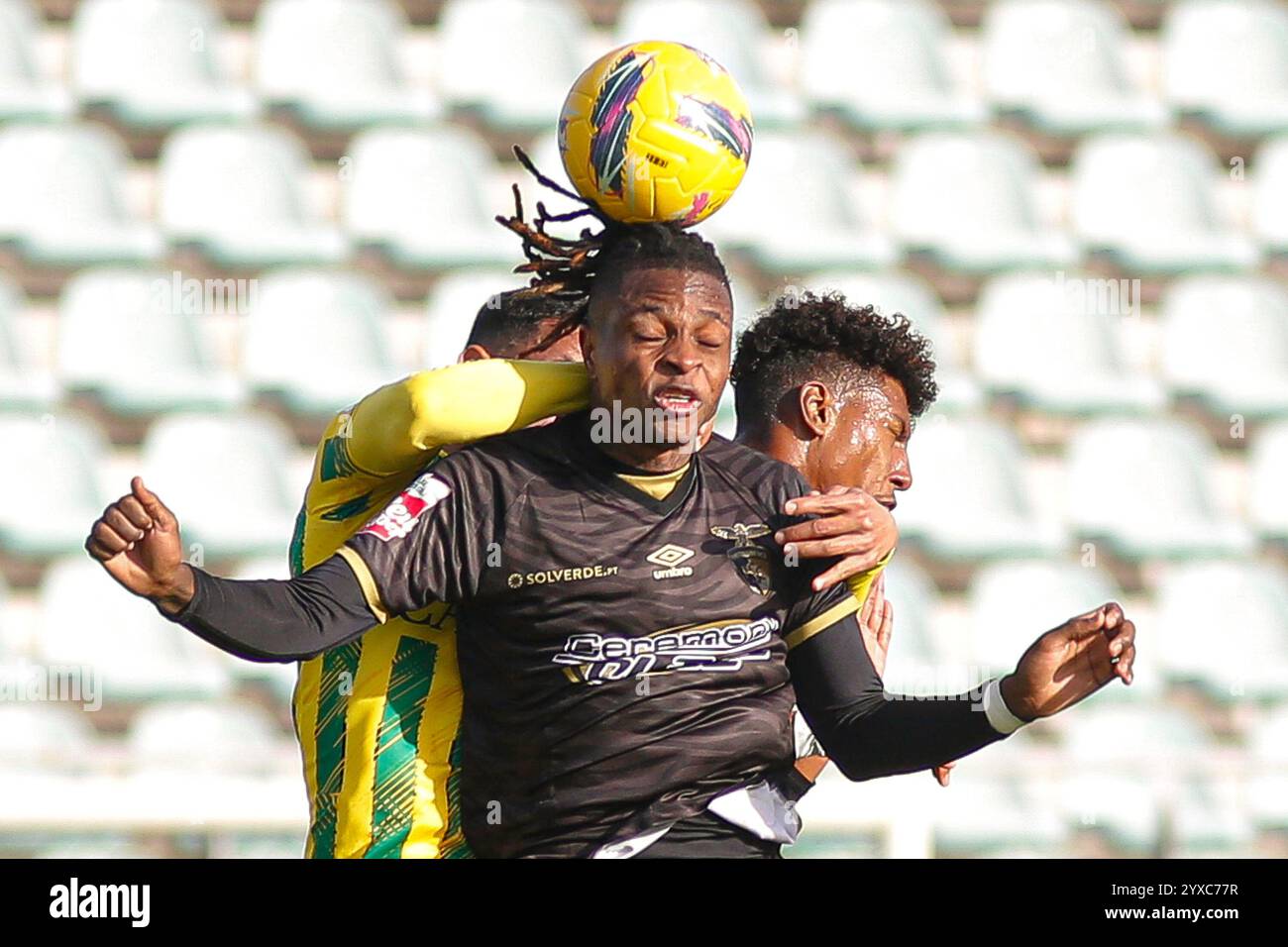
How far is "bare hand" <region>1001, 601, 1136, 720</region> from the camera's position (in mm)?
2904

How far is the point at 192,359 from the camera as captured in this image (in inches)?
310

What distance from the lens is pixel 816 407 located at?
3.78 meters

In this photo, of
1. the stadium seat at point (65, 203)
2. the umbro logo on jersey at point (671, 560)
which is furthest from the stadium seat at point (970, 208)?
the umbro logo on jersey at point (671, 560)

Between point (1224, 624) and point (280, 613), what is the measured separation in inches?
226

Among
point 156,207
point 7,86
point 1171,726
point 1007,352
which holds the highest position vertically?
point 7,86

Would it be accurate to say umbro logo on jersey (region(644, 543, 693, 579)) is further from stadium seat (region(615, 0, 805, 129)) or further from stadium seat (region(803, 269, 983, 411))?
stadium seat (region(615, 0, 805, 129))

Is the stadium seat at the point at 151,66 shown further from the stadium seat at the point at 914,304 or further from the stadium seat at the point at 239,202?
the stadium seat at the point at 914,304

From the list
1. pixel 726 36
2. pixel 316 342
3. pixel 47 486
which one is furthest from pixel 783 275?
pixel 47 486

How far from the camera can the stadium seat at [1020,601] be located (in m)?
7.66

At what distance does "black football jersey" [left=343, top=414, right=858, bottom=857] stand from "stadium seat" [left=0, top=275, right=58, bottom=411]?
4923mm

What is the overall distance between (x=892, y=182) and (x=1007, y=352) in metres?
0.88

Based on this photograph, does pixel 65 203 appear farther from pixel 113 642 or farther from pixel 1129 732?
pixel 1129 732

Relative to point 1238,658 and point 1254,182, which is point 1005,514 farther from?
point 1254,182
